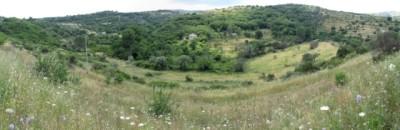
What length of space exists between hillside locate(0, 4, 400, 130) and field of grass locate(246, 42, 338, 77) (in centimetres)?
41

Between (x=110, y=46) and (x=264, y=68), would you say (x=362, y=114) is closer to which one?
(x=264, y=68)

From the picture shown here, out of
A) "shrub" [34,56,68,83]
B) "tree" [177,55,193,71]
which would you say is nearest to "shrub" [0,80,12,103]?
"shrub" [34,56,68,83]

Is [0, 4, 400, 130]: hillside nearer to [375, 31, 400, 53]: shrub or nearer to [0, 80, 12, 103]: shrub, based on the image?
[0, 80, 12, 103]: shrub

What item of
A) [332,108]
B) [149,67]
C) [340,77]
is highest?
[332,108]

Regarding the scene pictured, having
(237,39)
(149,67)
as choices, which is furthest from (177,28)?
(149,67)

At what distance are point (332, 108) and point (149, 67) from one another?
299 ft

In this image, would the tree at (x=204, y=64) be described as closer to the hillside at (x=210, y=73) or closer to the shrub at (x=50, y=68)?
the hillside at (x=210, y=73)

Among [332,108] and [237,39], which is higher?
[332,108]

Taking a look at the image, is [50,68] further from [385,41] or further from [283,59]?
[283,59]

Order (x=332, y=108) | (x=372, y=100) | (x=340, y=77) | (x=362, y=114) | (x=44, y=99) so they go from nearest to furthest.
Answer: (x=362, y=114) < (x=372, y=100) < (x=332, y=108) < (x=44, y=99) < (x=340, y=77)

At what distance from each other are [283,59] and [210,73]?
46.4ft

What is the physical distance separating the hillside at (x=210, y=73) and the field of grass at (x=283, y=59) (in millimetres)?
411

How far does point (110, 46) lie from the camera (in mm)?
112750

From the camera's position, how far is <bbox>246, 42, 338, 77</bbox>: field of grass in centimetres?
8806
